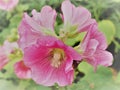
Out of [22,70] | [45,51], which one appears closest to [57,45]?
[45,51]

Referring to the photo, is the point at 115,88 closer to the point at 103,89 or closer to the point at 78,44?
the point at 103,89

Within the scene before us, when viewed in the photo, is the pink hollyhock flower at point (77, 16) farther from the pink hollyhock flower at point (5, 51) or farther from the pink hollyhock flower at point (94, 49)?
the pink hollyhock flower at point (5, 51)

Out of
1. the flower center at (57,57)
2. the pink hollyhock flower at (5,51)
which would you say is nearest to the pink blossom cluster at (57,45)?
the flower center at (57,57)

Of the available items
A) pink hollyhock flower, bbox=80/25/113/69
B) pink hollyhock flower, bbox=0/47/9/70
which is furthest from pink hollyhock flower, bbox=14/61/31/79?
pink hollyhock flower, bbox=80/25/113/69

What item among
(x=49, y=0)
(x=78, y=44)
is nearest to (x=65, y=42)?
(x=78, y=44)

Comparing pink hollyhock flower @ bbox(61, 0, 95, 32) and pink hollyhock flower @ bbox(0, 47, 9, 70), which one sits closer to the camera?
pink hollyhock flower @ bbox(61, 0, 95, 32)

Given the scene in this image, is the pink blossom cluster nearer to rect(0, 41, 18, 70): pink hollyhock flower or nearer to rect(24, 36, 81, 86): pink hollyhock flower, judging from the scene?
rect(24, 36, 81, 86): pink hollyhock flower
